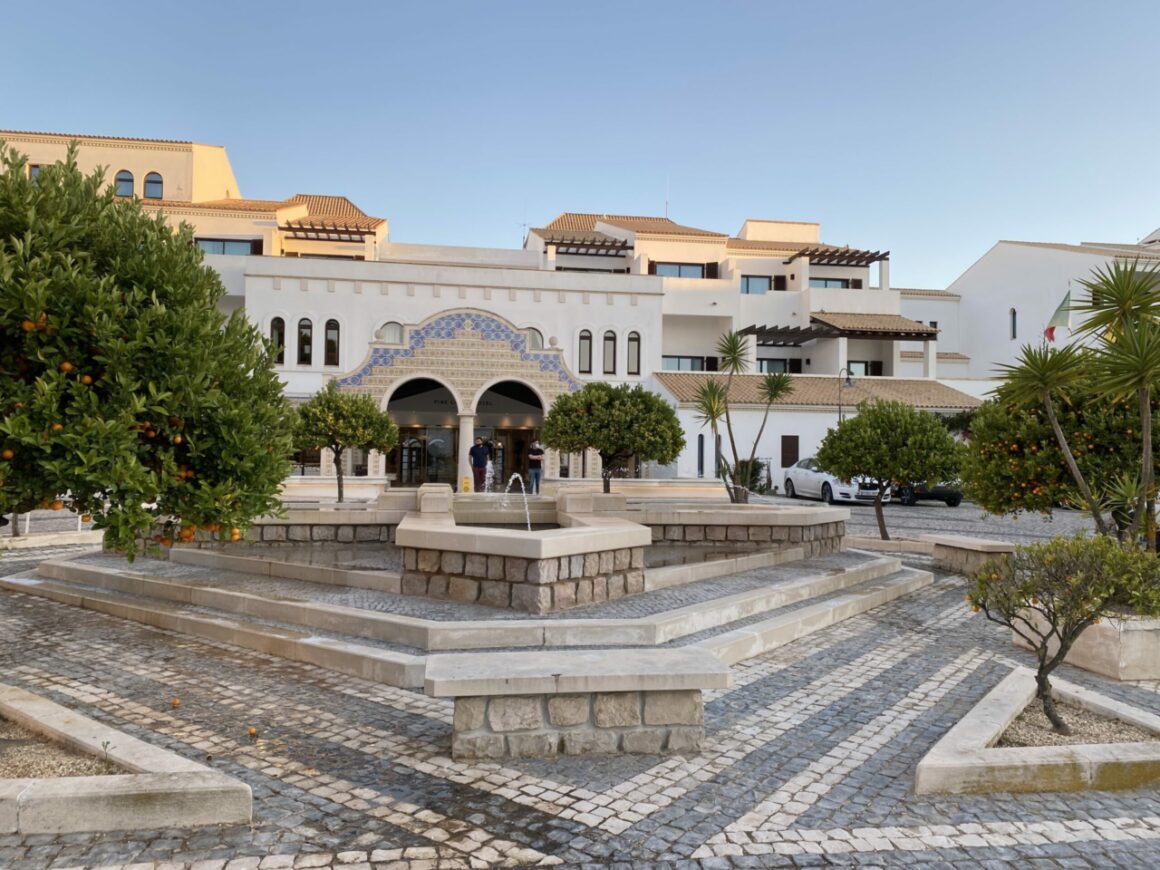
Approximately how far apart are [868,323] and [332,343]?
22719 mm

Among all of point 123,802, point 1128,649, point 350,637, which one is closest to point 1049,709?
point 1128,649

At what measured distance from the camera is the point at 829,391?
109 feet

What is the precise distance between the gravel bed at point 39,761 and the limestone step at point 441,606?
112 inches

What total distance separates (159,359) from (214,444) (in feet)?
2.26

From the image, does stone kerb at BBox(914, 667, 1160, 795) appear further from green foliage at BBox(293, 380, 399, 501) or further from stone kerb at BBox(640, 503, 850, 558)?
green foliage at BBox(293, 380, 399, 501)

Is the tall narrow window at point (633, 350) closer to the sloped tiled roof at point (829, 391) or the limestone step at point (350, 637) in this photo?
the sloped tiled roof at point (829, 391)

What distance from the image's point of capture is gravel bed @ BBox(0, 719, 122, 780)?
4.33m

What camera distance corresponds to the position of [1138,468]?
9.45 metres

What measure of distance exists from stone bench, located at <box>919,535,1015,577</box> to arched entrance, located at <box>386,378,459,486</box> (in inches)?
750

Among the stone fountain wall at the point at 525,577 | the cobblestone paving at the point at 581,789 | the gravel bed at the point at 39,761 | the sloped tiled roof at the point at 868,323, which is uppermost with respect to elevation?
the sloped tiled roof at the point at 868,323

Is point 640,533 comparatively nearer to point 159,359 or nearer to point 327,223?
point 159,359

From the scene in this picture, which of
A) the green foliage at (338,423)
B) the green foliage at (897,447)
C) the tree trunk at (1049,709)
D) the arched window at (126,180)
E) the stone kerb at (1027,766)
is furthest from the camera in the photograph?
the arched window at (126,180)


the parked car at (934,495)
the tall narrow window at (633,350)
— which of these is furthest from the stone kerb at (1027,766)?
the tall narrow window at (633,350)

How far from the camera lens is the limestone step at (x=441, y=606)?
709 centimetres
